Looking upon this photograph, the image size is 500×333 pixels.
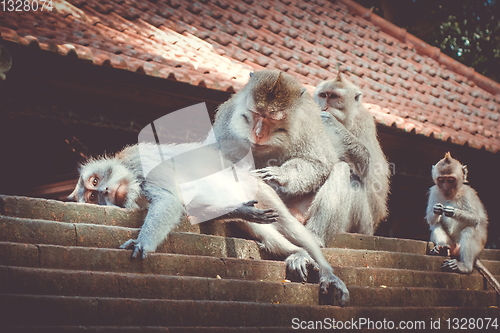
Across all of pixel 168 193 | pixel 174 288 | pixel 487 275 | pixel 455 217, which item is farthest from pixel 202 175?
pixel 487 275

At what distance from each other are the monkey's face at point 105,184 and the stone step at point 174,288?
132cm

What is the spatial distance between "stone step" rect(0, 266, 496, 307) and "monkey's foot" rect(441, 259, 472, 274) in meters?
1.36

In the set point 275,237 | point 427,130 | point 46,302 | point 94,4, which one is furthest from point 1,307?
point 427,130

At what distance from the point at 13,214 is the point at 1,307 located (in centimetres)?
113

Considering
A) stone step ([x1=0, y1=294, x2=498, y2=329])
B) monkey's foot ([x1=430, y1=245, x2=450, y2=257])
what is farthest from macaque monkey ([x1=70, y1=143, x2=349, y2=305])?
monkey's foot ([x1=430, y1=245, x2=450, y2=257])

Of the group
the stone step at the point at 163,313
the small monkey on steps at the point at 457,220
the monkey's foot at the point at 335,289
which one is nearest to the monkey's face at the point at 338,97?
the small monkey on steps at the point at 457,220

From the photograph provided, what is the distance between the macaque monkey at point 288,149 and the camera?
184 inches

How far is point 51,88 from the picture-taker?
612 centimetres

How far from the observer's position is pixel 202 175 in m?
4.62

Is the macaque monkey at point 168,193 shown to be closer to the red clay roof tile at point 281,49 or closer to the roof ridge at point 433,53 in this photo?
the red clay roof tile at point 281,49

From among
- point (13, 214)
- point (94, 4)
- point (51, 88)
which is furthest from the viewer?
point (94, 4)

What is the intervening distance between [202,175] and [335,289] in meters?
1.48

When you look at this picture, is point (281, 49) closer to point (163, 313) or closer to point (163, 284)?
point (163, 284)

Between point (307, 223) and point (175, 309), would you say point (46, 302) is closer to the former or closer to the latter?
point (175, 309)
